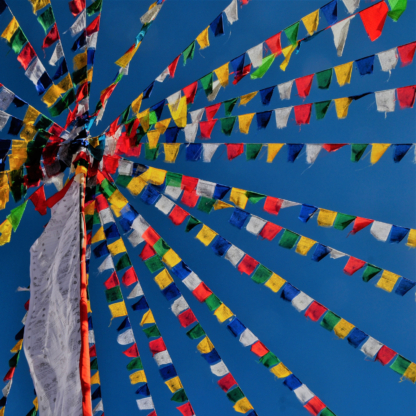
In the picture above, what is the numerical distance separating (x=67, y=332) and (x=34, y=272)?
0.73m

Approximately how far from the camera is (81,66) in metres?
4.14

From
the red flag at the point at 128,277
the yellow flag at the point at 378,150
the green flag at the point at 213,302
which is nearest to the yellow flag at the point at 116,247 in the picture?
the red flag at the point at 128,277

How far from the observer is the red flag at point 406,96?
146 inches

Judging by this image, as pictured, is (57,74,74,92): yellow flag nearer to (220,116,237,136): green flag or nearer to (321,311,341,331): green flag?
(220,116,237,136): green flag

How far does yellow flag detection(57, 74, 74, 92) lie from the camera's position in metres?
4.25

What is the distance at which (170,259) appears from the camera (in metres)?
4.29

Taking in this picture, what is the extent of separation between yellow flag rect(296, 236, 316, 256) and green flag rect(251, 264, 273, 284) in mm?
445

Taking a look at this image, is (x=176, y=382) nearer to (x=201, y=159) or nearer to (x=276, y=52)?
(x=201, y=159)

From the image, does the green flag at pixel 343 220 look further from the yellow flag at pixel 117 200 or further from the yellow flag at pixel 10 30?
the yellow flag at pixel 10 30

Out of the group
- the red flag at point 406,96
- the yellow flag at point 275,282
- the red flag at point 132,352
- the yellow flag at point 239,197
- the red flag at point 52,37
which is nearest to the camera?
the red flag at point 406,96

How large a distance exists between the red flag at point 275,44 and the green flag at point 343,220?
6.25ft

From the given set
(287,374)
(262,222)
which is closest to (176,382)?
(287,374)

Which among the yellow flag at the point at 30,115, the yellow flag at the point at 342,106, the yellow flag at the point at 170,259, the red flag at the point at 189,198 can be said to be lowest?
the yellow flag at the point at 170,259

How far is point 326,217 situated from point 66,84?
3.31m
